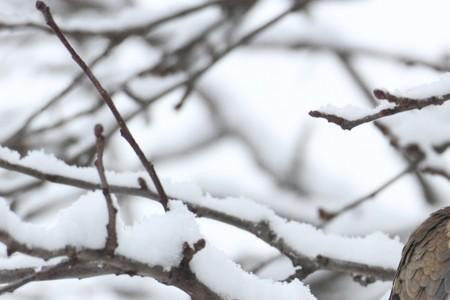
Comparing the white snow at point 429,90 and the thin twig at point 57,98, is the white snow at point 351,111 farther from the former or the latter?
the thin twig at point 57,98

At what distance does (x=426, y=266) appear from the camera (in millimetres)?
2537

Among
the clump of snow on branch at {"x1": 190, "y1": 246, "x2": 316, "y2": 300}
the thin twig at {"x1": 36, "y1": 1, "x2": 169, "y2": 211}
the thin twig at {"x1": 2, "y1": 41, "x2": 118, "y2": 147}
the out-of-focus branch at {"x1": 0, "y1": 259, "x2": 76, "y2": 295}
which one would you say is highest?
the thin twig at {"x1": 2, "y1": 41, "x2": 118, "y2": 147}

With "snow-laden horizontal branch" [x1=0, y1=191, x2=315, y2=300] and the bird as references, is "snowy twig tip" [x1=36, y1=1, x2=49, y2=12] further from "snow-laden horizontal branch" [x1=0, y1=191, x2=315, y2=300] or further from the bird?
the bird

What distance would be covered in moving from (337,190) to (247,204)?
4.63m

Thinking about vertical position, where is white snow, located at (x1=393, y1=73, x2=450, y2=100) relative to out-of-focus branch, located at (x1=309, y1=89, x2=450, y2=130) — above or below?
above

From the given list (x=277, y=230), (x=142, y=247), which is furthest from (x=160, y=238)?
(x=277, y=230)

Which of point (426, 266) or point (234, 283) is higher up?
point (426, 266)

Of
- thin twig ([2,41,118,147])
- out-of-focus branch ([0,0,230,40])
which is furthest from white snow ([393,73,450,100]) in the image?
out-of-focus branch ([0,0,230,40])

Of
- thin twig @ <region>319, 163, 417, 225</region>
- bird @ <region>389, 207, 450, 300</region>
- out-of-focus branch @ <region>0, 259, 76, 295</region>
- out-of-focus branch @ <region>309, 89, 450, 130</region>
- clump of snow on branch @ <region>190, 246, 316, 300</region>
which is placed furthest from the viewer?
thin twig @ <region>319, 163, 417, 225</region>

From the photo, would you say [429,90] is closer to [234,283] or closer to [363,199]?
[234,283]

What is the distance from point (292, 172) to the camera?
7.21m

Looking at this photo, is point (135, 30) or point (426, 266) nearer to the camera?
point (426, 266)

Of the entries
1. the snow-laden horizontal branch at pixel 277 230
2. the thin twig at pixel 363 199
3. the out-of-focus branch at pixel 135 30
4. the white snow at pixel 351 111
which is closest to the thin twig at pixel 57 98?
the out-of-focus branch at pixel 135 30

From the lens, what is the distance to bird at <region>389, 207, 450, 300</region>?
98.3 inches
